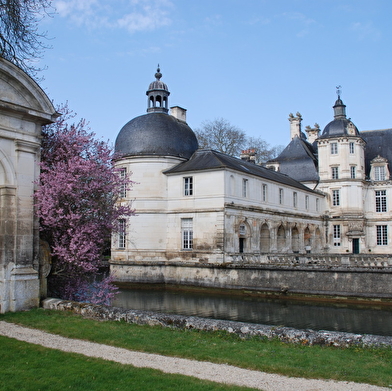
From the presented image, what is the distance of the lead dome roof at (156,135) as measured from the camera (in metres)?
24.3

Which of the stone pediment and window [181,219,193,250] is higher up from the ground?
the stone pediment

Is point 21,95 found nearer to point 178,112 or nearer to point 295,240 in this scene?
point 178,112

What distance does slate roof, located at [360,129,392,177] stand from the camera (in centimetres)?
3466

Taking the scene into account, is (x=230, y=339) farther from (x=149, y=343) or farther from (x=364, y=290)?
(x=364, y=290)

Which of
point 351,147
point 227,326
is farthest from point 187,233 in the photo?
point 227,326

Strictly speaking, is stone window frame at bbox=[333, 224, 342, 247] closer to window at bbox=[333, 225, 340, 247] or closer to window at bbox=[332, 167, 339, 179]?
window at bbox=[333, 225, 340, 247]

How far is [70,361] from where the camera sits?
5.27 metres

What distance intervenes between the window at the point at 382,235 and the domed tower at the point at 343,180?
181 centimetres

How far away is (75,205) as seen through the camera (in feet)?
30.2

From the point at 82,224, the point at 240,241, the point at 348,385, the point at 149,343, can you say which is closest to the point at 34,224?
the point at 82,224

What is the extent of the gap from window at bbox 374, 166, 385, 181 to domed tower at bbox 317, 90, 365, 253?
3.87 feet

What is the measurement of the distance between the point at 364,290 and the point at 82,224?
13.0 m

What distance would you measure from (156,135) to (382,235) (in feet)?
63.4

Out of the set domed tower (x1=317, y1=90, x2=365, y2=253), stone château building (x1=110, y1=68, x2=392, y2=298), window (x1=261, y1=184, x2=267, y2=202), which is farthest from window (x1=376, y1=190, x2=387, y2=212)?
window (x1=261, y1=184, x2=267, y2=202)
